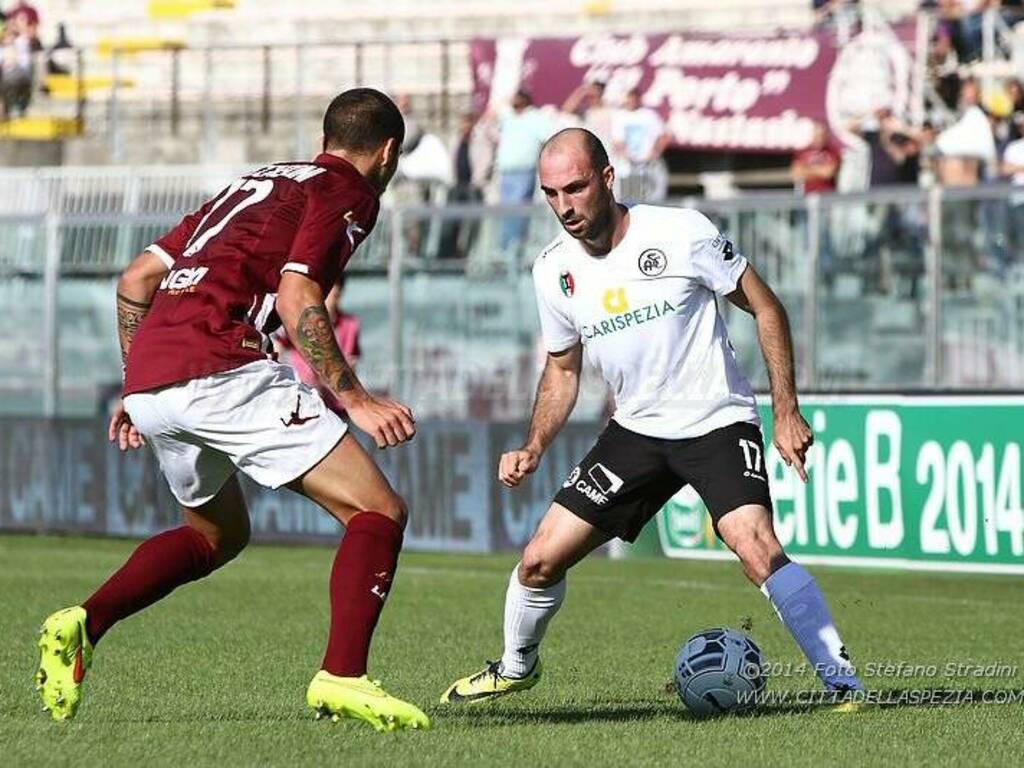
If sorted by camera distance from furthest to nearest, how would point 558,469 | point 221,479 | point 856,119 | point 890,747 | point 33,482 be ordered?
point 856,119, point 33,482, point 558,469, point 221,479, point 890,747

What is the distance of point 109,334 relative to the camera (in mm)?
19875

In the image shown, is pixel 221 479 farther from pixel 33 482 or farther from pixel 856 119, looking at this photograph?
A: pixel 856 119

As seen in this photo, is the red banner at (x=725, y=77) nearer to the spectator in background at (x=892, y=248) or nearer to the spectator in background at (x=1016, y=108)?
the spectator in background at (x=1016, y=108)

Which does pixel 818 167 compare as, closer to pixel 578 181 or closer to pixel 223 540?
pixel 578 181

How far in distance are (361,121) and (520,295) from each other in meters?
10.6

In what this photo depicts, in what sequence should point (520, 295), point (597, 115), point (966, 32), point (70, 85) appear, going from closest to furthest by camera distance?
point (520, 295)
point (597, 115)
point (966, 32)
point (70, 85)

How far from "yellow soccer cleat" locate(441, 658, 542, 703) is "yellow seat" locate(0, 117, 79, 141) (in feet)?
71.0

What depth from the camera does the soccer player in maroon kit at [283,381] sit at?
777 centimetres

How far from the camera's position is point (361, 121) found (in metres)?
8.05

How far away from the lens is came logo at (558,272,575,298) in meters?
8.77

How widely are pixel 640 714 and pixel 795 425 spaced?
1.20 meters

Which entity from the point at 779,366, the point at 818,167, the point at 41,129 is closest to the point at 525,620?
the point at 779,366

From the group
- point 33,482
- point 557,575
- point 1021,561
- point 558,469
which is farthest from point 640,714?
point 33,482

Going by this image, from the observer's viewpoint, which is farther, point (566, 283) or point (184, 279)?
point (566, 283)
